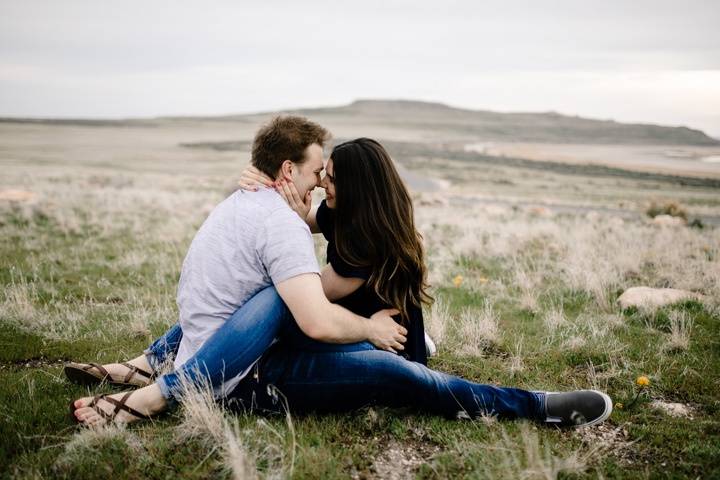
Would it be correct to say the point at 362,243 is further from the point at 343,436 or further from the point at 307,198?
the point at 343,436

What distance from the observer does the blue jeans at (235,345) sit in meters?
2.90

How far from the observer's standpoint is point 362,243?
323 centimetres

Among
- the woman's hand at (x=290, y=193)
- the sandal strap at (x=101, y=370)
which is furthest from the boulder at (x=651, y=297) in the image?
the sandal strap at (x=101, y=370)

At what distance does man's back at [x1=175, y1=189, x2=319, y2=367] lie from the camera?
2.91m

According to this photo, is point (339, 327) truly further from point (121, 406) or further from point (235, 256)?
point (121, 406)

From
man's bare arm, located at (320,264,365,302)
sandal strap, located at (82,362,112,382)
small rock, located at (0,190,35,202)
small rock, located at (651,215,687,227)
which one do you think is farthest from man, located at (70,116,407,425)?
small rock, located at (651,215,687,227)

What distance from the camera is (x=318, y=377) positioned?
306 centimetres

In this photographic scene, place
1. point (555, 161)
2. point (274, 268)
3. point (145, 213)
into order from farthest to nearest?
point (555, 161) → point (145, 213) → point (274, 268)

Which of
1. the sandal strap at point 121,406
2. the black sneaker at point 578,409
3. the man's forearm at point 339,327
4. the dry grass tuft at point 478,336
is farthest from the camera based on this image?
the dry grass tuft at point 478,336

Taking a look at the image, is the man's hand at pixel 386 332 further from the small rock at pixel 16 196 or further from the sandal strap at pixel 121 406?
the small rock at pixel 16 196

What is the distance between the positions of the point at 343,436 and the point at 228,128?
5488 inches

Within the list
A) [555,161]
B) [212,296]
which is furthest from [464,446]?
[555,161]

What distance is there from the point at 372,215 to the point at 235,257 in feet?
2.86

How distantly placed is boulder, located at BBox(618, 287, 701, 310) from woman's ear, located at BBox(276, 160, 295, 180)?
4283mm
